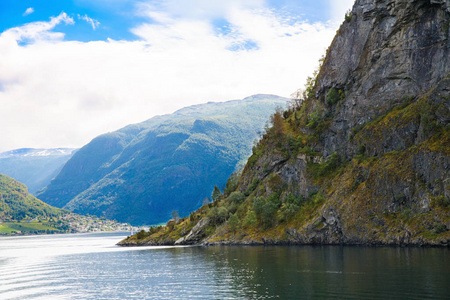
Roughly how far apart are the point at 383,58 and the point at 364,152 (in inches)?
1288

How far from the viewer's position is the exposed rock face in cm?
12544

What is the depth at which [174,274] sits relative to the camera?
76125mm

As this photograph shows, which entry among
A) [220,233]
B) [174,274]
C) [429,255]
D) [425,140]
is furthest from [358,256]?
[220,233]

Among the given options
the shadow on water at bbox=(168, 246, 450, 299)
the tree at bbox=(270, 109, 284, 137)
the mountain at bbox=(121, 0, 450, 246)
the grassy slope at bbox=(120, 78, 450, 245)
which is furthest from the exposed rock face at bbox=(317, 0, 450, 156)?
the shadow on water at bbox=(168, 246, 450, 299)

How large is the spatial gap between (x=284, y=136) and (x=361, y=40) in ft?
146

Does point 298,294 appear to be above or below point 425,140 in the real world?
below

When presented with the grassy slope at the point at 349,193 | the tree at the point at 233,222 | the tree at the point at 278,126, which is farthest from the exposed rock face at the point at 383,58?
the tree at the point at 233,222

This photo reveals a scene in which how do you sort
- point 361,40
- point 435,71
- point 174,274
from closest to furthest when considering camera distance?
point 174,274 → point 435,71 → point 361,40

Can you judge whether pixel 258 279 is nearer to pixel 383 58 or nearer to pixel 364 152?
pixel 364 152

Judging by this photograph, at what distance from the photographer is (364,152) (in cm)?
13012

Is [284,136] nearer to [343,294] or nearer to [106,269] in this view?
[106,269]

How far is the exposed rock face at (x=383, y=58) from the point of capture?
125 metres

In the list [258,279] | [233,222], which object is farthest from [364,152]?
[258,279]

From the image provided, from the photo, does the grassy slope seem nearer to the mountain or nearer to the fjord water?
the mountain
